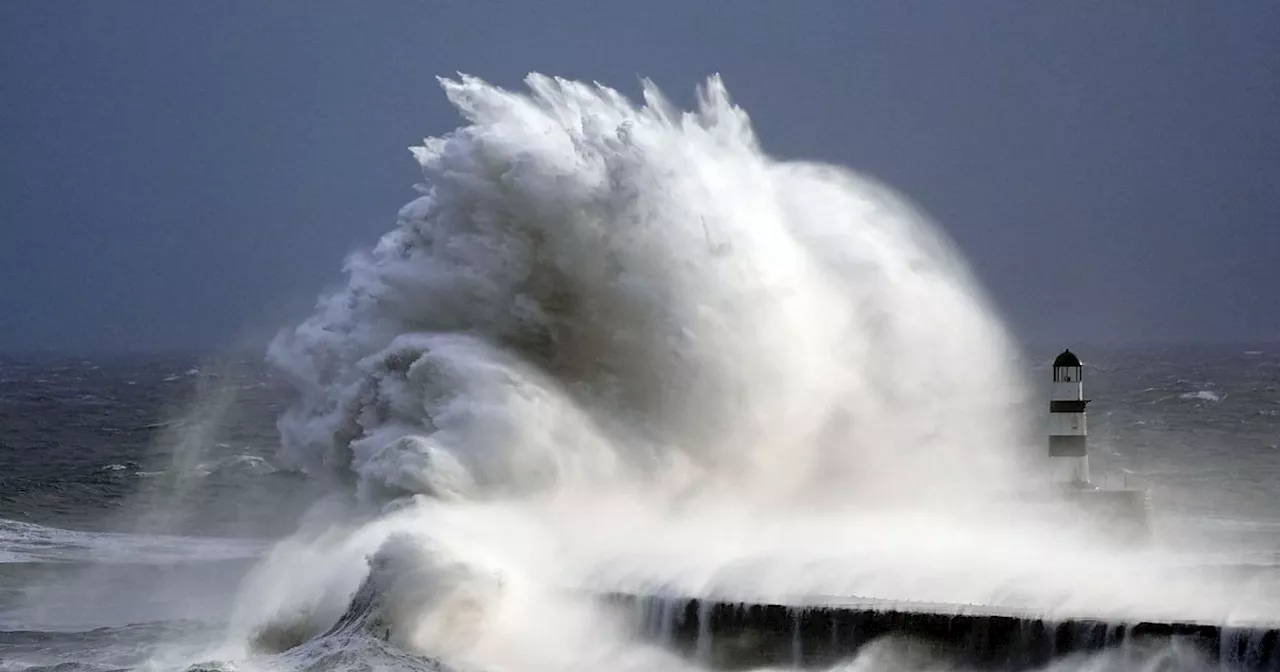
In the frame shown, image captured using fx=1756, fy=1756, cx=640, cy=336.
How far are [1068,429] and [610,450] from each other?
5.99m

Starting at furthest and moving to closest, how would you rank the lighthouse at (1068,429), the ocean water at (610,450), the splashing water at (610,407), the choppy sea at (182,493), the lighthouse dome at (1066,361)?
the lighthouse at (1068,429) < the lighthouse dome at (1066,361) < the choppy sea at (182,493) < the splashing water at (610,407) < the ocean water at (610,450)

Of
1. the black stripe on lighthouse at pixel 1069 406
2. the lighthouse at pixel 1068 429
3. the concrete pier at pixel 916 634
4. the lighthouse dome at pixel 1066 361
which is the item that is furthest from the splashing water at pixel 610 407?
the lighthouse dome at pixel 1066 361

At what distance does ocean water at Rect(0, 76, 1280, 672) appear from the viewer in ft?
49.5

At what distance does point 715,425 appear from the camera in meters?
19.9

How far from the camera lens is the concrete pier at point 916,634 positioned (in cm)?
1286

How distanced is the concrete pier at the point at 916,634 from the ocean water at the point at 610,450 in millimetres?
177

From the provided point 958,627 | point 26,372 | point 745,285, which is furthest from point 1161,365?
point 958,627

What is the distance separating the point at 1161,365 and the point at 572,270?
206 feet

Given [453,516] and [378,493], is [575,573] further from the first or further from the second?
[378,493]

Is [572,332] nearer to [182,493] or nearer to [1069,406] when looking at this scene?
[1069,406]

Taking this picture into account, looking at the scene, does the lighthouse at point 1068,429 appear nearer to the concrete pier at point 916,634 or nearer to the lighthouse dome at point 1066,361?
the lighthouse dome at point 1066,361

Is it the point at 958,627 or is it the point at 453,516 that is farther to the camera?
the point at 453,516

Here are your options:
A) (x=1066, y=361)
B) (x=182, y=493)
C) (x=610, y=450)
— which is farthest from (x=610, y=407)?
(x=182, y=493)

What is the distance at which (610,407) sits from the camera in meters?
19.2
